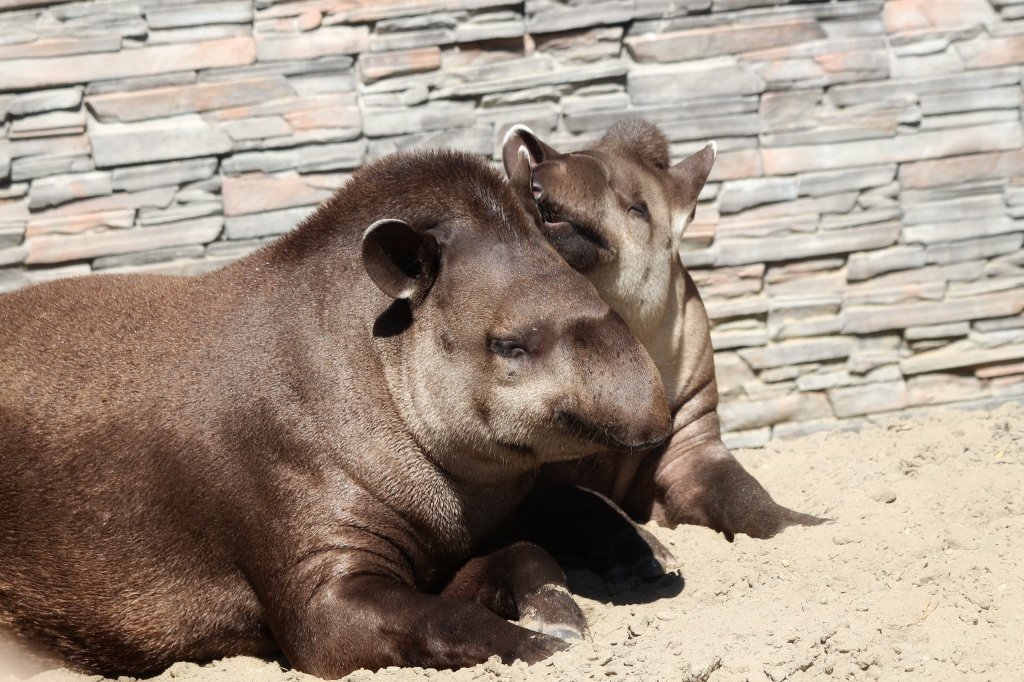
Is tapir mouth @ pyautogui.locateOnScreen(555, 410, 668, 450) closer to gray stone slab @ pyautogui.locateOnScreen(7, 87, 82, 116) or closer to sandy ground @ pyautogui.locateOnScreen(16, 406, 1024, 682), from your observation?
sandy ground @ pyautogui.locateOnScreen(16, 406, 1024, 682)

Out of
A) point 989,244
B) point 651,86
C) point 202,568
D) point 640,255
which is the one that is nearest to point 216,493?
point 202,568

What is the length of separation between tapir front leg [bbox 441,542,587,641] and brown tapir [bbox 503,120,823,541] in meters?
0.75

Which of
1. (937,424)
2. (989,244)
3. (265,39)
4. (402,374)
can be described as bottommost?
(937,424)

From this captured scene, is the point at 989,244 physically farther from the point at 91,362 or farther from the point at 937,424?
the point at 91,362

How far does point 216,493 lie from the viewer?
176 inches

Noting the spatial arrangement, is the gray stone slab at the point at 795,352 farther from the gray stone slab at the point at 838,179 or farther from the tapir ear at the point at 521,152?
the tapir ear at the point at 521,152

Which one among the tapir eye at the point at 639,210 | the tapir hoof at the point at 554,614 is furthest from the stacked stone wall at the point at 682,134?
the tapir hoof at the point at 554,614

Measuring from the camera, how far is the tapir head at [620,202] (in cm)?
527

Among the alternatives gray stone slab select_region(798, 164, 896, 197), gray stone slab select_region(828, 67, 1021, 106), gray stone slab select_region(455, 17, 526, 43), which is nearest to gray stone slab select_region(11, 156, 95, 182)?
gray stone slab select_region(455, 17, 526, 43)

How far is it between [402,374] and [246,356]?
0.60 metres

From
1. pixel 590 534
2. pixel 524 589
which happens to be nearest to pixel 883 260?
pixel 590 534

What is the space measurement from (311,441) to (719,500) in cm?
199

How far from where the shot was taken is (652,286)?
571cm

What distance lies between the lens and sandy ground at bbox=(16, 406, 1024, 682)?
383 centimetres
